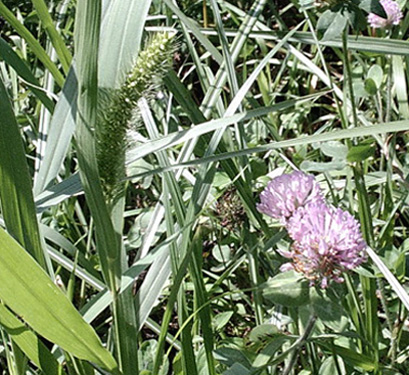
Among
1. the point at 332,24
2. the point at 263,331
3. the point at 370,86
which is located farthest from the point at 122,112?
the point at 370,86

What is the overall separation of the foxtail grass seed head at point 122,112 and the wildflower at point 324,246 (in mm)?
245

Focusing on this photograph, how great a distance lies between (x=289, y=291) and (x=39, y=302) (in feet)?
1.06

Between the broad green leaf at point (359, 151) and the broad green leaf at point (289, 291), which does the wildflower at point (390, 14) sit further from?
the broad green leaf at point (289, 291)

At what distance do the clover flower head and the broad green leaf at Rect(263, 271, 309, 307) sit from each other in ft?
0.32

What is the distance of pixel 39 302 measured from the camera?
76 cm

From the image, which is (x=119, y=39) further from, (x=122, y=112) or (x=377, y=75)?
(x=377, y=75)

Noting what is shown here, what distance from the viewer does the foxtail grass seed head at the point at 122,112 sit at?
2.60 feet

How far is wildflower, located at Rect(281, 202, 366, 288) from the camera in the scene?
898 millimetres

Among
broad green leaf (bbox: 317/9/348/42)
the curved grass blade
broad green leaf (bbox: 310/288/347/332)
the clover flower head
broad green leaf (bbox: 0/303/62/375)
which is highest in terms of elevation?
the curved grass blade

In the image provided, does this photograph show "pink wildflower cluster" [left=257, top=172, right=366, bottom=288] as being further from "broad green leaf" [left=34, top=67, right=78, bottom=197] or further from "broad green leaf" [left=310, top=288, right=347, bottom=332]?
"broad green leaf" [left=34, top=67, right=78, bottom=197]

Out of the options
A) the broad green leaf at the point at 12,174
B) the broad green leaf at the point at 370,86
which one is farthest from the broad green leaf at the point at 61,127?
the broad green leaf at the point at 370,86

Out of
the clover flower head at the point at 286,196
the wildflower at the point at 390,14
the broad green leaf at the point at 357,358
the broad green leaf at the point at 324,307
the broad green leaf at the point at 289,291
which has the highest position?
the wildflower at the point at 390,14

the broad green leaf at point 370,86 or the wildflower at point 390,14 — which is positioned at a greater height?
the wildflower at point 390,14

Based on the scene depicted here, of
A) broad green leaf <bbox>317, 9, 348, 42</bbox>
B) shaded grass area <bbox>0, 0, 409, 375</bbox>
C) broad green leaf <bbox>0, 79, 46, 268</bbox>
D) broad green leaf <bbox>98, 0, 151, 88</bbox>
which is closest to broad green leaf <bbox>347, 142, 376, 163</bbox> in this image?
shaded grass area <bbox>0, 0, 409, 375</bbox>
